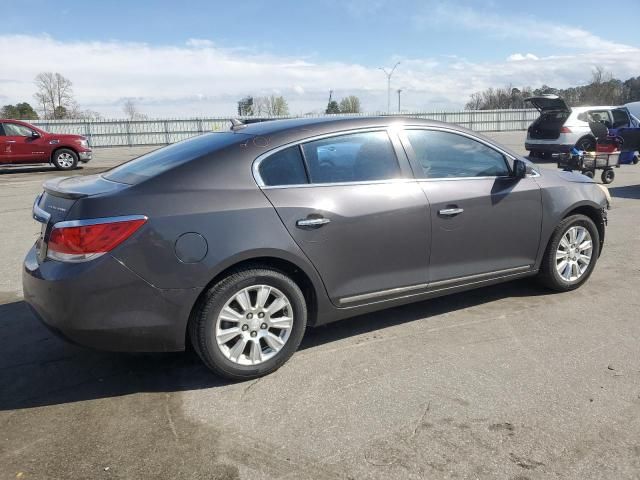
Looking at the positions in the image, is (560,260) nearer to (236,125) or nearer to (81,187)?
(236,125)

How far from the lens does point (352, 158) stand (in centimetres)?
391

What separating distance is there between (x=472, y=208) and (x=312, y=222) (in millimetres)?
1394

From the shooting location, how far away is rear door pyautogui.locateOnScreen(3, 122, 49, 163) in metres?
17.3

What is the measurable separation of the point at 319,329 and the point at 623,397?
83.6 inches

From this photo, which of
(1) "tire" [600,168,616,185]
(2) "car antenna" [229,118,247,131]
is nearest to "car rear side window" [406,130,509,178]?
(2) "car antenna" [229,118,247,131]

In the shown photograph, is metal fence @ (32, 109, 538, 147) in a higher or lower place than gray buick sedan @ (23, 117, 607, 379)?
higher

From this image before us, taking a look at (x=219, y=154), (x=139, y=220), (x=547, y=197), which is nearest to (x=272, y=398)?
(x=139, y=220)

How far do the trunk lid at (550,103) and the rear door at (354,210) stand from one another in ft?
42.3

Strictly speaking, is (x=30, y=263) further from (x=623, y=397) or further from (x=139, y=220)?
(x=623, y=397)

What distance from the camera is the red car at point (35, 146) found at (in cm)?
1733

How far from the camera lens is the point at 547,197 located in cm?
470

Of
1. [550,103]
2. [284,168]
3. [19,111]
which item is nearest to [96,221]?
[284,168]

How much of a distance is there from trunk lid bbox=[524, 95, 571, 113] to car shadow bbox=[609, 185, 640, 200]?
4.16 m

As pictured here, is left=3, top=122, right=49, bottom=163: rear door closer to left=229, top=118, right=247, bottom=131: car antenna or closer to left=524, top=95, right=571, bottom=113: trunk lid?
left=524, top=95, right=571, bottom=113: trunk lid
